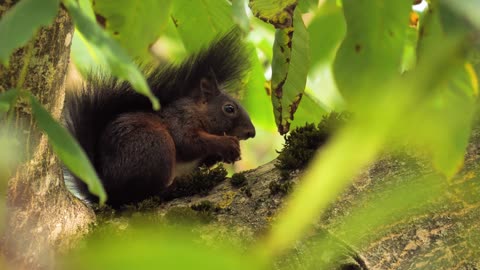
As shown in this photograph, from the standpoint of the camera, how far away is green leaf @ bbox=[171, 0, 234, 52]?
1590 mm

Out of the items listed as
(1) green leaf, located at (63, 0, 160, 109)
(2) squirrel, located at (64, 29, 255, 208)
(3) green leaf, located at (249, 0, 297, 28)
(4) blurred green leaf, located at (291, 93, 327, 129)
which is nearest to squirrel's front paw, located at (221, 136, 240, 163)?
(2) squirrel, located at (64, 29, 255, 208)

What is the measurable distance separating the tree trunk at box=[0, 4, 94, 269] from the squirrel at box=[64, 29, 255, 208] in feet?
1.86

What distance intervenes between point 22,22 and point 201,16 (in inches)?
44.0

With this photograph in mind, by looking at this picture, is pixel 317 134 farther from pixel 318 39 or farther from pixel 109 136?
pixel 109 136

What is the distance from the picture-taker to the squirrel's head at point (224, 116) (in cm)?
329

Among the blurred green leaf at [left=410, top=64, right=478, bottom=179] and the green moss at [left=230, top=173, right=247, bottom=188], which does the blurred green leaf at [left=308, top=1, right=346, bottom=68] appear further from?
the blurred green leaf at [left=410, top=64, right=478, bottom=179]

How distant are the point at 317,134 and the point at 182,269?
1.51 metres

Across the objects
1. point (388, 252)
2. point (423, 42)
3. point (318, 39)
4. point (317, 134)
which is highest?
point (318, 39)

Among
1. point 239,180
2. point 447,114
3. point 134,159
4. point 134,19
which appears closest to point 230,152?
point 134,159

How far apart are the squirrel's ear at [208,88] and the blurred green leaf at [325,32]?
1471 millimetres

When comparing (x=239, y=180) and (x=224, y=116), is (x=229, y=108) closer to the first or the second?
(x=224, y=116)

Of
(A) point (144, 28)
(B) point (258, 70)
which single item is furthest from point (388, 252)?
(B) point (258, 70)

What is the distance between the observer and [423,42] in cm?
49

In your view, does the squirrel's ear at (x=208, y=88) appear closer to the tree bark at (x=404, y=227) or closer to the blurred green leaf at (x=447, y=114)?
the tree bark at (x=404, y=227)
